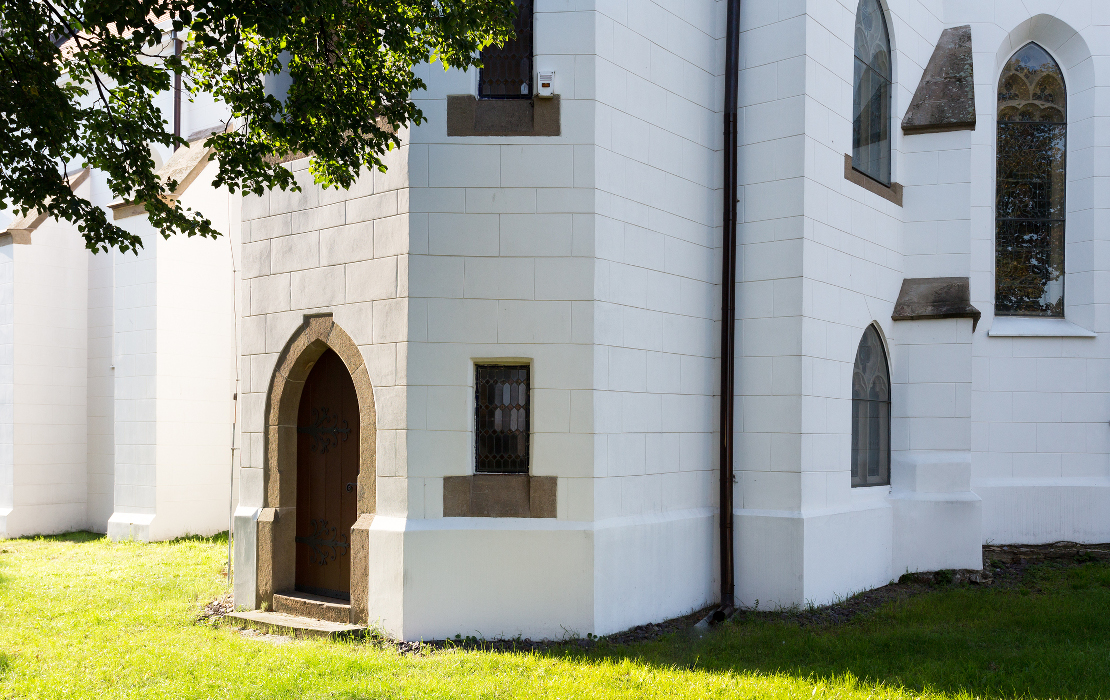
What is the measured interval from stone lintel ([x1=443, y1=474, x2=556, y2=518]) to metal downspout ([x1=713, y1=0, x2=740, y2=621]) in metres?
1.89

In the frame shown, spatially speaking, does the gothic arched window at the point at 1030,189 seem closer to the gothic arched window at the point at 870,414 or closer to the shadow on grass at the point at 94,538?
the gothic arched window at the point at 870,414

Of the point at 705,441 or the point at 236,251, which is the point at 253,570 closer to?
the point at 705,441

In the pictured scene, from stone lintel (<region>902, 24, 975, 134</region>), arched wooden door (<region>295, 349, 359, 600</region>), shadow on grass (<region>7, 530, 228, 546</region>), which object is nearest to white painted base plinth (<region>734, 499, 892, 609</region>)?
arched wooden door (<region>295, 349, 359, 600</region>)

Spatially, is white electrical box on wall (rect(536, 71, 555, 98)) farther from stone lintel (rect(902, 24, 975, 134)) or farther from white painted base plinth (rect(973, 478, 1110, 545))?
white painted base plinth (rect(973, 478, 1110, 545))

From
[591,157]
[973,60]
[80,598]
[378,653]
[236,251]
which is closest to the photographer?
[378,653]

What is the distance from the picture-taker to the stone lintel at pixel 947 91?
32.9 ft

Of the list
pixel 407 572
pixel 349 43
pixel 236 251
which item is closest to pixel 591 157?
pixel 349 43

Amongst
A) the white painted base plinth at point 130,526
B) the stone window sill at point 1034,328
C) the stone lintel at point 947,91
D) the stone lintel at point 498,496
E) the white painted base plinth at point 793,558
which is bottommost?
the white painted base plinth at point 130,526

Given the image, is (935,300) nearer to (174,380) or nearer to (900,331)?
(900,331)

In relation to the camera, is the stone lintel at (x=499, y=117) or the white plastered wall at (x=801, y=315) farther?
the white plastered wall at (x=801, y=315)

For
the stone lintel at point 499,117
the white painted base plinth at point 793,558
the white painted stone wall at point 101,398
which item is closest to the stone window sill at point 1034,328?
the white painted base plinth at point 793,558

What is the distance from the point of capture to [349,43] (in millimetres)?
6191

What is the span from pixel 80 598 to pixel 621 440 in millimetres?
5603

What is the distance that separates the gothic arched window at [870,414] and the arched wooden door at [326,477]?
194 inches
